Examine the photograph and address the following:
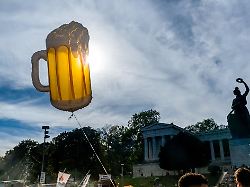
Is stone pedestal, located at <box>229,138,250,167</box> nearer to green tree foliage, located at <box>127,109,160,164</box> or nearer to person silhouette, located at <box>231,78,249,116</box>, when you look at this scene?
person silhouette, located at <box>231,78,249,116</box>

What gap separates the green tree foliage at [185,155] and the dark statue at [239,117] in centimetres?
3640

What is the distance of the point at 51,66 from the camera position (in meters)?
3.45

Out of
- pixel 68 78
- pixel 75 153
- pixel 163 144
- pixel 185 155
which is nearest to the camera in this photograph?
pixel 68 78

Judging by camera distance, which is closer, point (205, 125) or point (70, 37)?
point (70, 37)

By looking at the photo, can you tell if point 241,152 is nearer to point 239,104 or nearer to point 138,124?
point 239,104

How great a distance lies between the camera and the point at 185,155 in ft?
218

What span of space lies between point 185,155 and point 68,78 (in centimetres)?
6481

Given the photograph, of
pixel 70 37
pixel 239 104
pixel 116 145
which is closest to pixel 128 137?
pixel 116 145

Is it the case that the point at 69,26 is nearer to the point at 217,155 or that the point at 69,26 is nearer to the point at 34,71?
the point at 34,71

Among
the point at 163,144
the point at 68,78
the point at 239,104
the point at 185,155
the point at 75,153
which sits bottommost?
the point at 68,78

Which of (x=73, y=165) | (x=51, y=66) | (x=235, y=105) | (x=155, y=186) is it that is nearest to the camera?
(x=51, y=66)

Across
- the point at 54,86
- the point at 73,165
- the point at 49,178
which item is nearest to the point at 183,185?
the point at 54,86

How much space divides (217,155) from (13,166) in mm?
44318

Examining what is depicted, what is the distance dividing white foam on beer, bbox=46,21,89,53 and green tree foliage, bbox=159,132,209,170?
63272 millimetres
